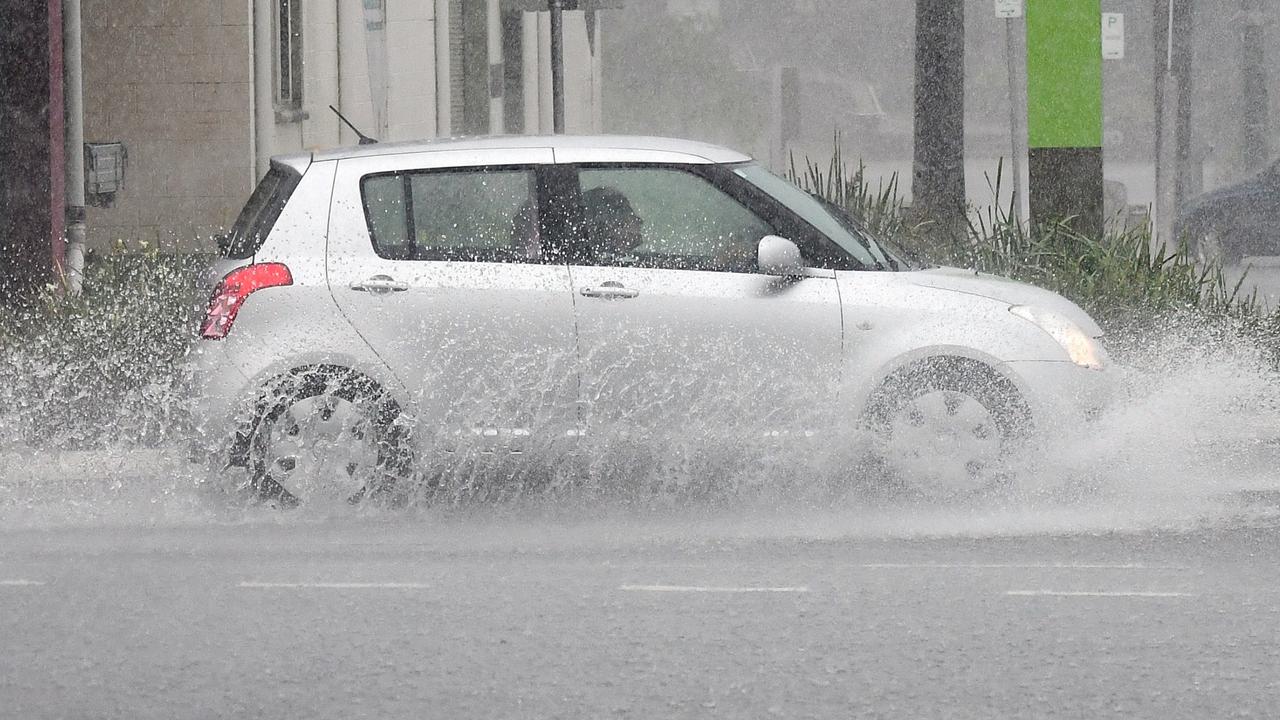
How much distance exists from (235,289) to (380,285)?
1.94 ft

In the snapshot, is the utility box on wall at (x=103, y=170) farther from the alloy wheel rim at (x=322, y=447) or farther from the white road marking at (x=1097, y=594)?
the white road marking at (x=1097, y=594)

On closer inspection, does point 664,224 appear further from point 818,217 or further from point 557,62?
point 557,62

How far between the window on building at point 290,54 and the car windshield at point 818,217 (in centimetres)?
974

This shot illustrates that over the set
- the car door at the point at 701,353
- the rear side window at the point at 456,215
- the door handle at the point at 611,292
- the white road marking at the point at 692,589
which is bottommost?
the white road marking at the point at 692,589

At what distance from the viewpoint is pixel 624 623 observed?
6.24 m

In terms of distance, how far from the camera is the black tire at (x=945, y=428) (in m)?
8.26

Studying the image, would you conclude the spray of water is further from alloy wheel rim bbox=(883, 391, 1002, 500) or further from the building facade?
the building facade

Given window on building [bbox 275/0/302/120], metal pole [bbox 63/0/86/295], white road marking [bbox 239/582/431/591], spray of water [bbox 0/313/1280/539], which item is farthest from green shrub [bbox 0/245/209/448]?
window on building [bbox 275/0/302/120]

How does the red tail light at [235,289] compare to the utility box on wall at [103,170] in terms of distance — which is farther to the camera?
the utility box on wall at [103,170]

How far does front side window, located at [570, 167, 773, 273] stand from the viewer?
829 centimetres

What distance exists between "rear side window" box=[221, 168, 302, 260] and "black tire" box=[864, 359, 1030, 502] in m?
2.54

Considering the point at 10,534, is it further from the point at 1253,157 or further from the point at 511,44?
the point at 1253,157

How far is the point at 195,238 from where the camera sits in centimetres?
1514

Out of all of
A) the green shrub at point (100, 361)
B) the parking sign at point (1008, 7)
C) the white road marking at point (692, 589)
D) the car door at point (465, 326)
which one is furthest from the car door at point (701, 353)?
the parking sign at point (1008, 7)
